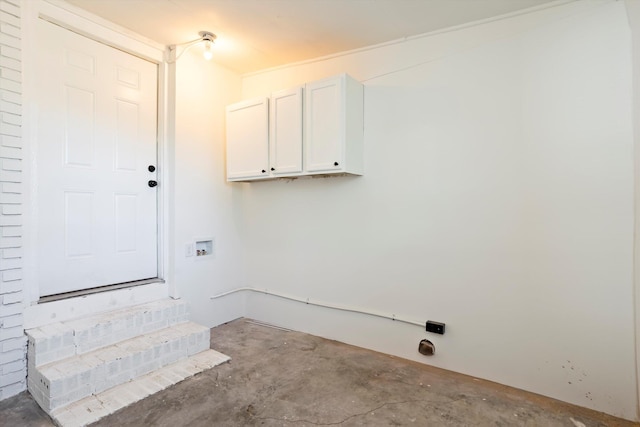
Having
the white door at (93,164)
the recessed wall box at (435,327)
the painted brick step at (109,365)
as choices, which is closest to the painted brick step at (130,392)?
the painted brick step at (109,365)

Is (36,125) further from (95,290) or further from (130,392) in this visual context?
(130,392)

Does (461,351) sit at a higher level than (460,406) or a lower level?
higher

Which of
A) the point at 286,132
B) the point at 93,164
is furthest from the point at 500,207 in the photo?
the point at 93,164

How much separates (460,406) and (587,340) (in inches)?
36.0

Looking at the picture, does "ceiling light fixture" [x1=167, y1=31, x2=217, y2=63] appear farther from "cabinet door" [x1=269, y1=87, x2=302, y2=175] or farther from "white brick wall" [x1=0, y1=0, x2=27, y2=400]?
"white brick wall" [x1=0, y1=0, x2=27, y2=400]

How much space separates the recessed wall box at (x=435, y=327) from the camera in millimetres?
2557

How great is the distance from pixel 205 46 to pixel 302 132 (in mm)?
1150

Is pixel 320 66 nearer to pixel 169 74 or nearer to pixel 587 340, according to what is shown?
pixel 169 74

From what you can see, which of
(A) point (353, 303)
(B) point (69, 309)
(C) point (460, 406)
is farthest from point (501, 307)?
(B) point (69, 309)

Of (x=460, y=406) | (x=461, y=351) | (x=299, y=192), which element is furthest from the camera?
(x=299, y=192)

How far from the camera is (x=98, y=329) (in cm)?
233

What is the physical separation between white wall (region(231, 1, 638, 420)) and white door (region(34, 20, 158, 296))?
1.58m

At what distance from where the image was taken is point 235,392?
221 cm

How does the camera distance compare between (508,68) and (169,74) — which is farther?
(169,74)
